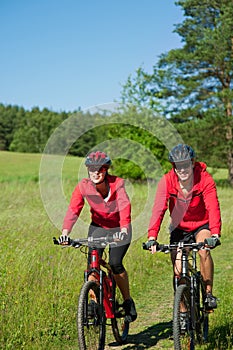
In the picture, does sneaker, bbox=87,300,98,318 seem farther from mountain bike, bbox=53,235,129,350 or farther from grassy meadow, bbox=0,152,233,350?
grassy meadow, bbox=0,152,233,350

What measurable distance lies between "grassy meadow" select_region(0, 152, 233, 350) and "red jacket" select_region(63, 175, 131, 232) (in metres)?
1.23

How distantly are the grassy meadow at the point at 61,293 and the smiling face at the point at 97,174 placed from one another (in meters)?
1.72

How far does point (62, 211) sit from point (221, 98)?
65.8 ft

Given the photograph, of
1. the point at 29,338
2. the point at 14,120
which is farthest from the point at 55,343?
the point at 14,120

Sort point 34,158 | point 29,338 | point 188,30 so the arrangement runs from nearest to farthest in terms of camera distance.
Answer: point 29,338 → point 188,30 → point 34,158

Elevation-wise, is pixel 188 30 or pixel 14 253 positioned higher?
pixel 188 30

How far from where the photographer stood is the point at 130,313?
5.63 metres

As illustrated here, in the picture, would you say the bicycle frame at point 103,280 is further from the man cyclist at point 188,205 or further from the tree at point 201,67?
the tree at point 201,67

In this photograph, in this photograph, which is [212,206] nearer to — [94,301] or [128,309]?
[94,301]

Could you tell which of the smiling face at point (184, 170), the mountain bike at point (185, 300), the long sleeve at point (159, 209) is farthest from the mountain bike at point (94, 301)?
the smiling face at point (184, 170)

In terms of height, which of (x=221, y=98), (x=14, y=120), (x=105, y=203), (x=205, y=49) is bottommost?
(x=105, y=203)

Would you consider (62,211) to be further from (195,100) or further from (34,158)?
(34,158)

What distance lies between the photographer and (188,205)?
5.16 meters

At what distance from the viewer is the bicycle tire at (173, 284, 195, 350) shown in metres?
4.29
